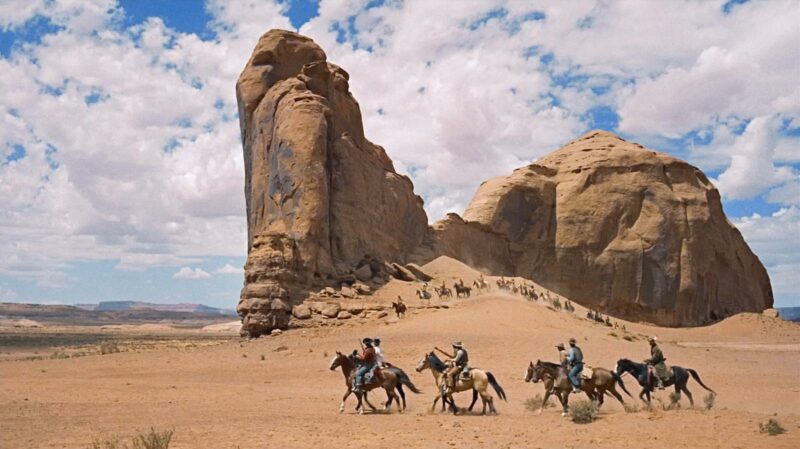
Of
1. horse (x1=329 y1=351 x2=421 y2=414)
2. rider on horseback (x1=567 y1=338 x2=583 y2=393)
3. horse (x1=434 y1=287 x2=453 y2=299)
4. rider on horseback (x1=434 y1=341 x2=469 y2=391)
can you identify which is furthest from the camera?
horse (x1=434 y1=287 x2=453 y2=299)

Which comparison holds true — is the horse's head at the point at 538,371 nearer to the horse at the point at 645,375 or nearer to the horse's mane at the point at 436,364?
the horse at the point at 645,375

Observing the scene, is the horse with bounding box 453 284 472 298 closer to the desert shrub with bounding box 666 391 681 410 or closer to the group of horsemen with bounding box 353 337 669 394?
the group of horsemen with bounding box 353 337 669 394

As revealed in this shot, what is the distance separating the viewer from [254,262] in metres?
32.8

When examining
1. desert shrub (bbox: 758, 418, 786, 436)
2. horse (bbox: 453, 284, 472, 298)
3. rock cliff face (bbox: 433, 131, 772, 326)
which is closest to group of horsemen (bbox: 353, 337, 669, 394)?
desert shrub (bbox: 758, 418, 786, 436)

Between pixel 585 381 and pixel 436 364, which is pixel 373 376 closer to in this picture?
pixel 436 364

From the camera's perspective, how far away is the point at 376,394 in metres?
20.1

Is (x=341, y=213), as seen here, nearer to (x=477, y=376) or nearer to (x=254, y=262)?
(x=254, y=262)

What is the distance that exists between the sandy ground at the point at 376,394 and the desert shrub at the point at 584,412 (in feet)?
0.55

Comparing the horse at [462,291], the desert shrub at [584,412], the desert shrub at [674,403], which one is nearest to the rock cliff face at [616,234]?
the horse at [462,291]

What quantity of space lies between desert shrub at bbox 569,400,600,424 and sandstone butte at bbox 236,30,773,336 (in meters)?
20.3

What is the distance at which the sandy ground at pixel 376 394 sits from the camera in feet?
40.5

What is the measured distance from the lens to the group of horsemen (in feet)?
49.4

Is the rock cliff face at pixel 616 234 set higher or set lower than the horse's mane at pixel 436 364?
higher

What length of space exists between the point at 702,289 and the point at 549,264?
37.0 ft
